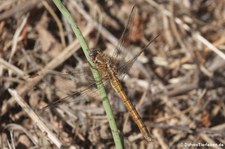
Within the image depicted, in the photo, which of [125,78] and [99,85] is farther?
[125,78]

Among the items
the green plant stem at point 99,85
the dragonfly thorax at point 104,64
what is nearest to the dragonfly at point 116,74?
the dragonfly thorax at point 104,64

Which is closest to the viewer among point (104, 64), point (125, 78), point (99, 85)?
point (99, 85)

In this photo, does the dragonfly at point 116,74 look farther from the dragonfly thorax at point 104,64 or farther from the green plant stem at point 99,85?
the green plant stem at point 99,85

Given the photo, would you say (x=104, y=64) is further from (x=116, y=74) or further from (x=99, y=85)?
(x=99, y=85)

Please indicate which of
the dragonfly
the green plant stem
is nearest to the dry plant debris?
the dragonfly

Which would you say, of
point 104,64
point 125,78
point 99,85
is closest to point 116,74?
point 104,64

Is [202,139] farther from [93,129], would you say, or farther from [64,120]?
[64,120]

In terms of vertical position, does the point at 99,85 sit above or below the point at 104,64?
below

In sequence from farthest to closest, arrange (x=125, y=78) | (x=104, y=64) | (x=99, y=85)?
(x=125, y=78) → (x=104, y=64) → (x=99, y=85)
